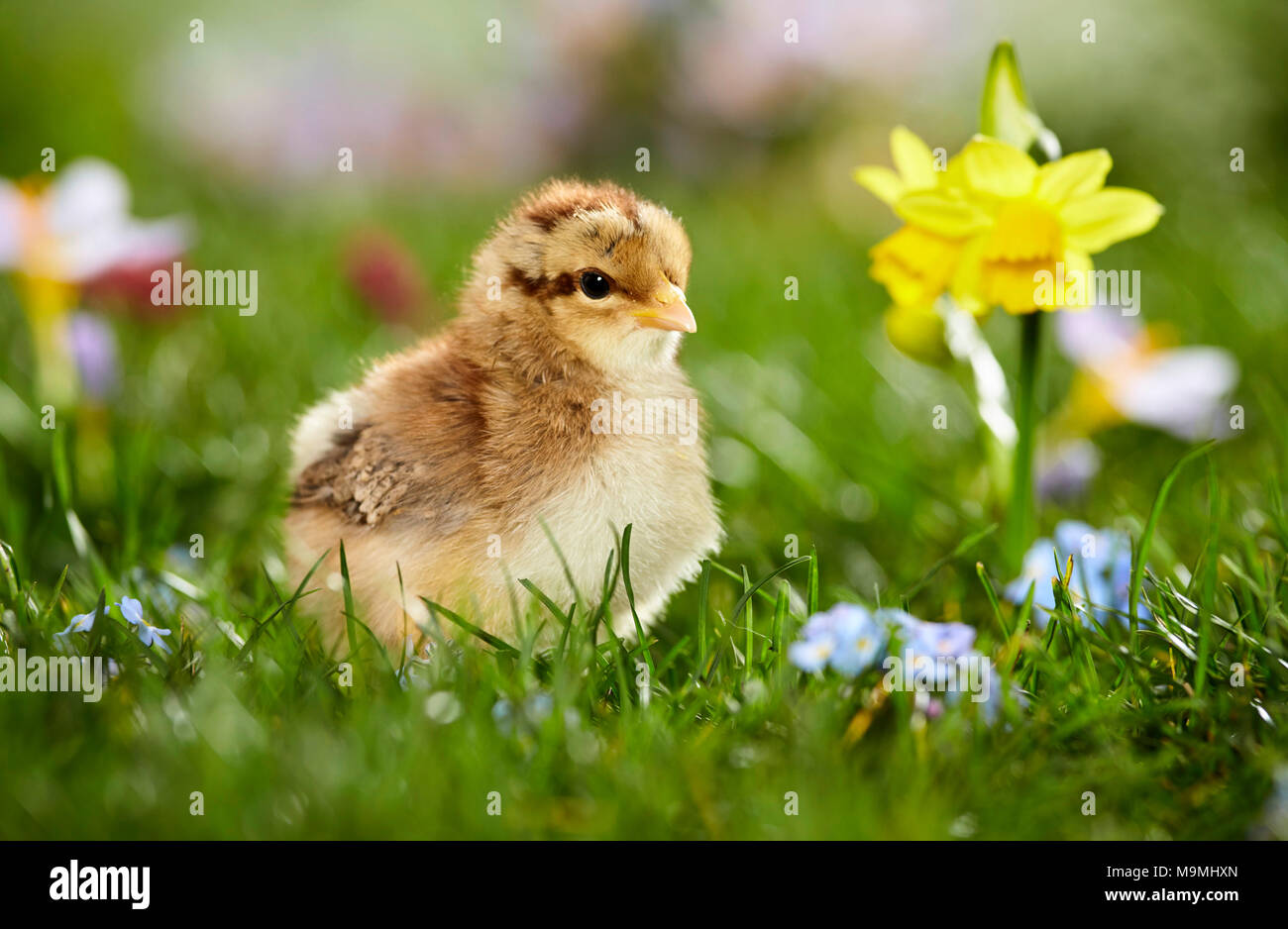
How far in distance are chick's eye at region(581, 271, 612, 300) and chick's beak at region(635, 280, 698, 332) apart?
0.20 ft

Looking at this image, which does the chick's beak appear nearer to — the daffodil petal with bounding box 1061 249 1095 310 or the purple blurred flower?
the daffodil petal with bounding box 1061 249 1095 310

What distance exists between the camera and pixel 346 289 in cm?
332

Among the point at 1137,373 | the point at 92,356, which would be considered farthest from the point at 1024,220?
the point at 92,356

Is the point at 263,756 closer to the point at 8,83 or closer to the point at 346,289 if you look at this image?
the point at 346,289

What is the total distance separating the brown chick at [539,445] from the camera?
1.63 metres

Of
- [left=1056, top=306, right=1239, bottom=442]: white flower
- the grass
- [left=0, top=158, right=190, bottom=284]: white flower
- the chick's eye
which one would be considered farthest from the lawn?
the chick's eye

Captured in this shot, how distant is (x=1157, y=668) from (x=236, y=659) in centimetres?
126

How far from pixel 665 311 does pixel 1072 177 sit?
65cm

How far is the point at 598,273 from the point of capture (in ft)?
5.37

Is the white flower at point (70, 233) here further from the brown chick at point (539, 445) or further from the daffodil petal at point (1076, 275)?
the daffodil petal at point (1076, 275)

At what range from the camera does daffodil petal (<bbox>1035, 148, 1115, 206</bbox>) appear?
174 centimetres

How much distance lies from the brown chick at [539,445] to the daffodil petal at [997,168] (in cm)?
44

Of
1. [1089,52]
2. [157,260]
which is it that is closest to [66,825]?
[157,260]

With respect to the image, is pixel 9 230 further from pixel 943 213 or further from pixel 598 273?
pixel 943 213
